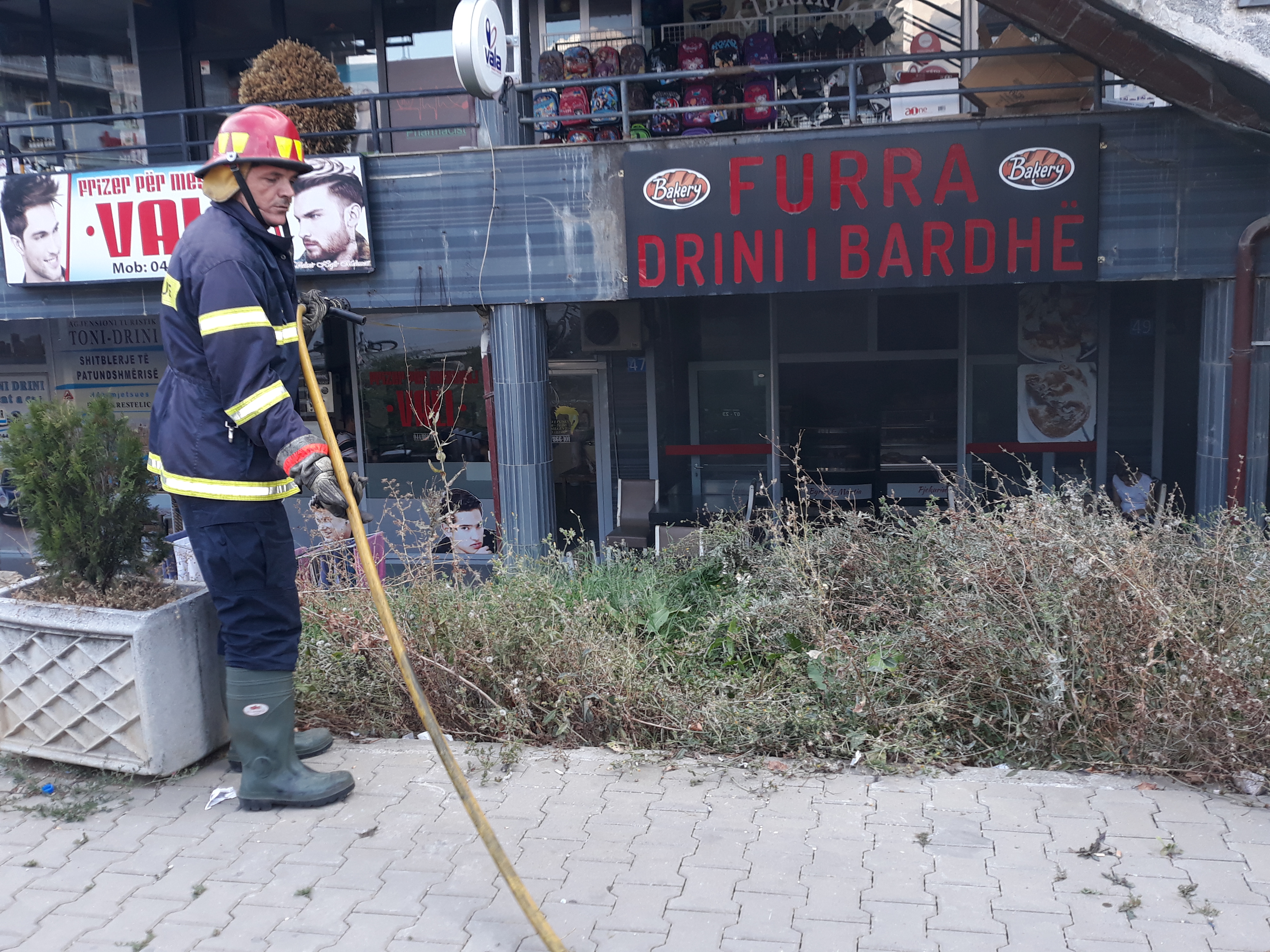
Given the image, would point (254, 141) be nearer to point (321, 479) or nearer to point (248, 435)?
point (248, 435)

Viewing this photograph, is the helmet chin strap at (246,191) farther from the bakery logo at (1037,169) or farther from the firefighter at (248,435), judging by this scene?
the bakery logo at (1037,169)

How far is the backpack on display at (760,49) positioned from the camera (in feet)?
26.5

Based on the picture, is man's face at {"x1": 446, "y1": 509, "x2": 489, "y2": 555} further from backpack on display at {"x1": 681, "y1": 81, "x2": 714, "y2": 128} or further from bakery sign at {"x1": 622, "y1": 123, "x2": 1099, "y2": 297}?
backpack on display at {"x1": 681, "y1": 81, "x2": 714, "y2": 128}

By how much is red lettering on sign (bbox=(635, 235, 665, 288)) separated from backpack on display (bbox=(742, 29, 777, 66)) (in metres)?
1.92

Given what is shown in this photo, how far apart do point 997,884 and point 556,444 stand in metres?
7.36

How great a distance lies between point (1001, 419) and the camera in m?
9.39

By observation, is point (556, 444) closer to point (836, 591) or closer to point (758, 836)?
point (836, 591)

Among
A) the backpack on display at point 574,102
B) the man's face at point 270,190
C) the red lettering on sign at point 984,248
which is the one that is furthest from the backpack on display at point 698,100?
the man's face at point 270,190

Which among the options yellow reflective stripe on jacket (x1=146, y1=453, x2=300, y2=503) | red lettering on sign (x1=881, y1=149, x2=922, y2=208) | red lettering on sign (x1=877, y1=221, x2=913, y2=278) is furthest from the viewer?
red lettering on sign (x1=877, y1=221, x2=913, y2=278)

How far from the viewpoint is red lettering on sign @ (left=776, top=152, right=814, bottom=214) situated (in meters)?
7.02

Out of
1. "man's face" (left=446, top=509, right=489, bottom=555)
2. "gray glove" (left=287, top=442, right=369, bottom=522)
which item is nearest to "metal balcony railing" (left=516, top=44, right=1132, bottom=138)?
"man's face" (left=446, top=509, right=489, bottom=555)

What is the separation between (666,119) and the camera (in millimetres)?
8109

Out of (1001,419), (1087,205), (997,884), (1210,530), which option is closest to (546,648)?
(997,884)

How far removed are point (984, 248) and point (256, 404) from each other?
534 centimetres
